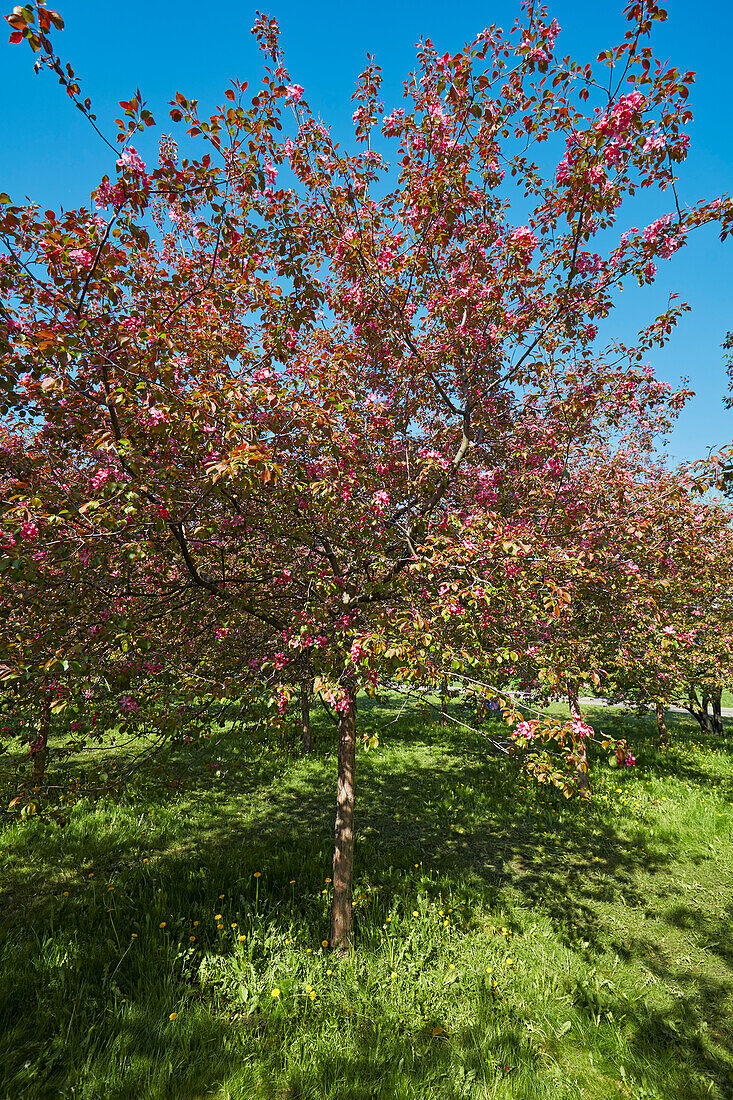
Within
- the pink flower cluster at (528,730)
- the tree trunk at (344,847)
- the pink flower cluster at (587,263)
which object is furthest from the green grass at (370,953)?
the pink flower cluster at (587,263)

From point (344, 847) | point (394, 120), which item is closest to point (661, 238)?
point (394, 120)

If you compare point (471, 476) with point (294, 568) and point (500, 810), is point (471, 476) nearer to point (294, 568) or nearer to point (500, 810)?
point (294, 568)

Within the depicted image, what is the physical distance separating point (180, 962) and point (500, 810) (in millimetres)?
6028

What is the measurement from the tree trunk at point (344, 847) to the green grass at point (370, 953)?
0.74ft

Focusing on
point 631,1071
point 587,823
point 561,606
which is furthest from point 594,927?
point 561,606

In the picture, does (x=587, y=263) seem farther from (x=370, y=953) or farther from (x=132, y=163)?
(x=370, y=953)

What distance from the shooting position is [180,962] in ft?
14.5

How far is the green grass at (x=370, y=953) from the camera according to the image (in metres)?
3.37

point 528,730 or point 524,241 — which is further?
point 524,241

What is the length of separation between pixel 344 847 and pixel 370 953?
922 millimetres

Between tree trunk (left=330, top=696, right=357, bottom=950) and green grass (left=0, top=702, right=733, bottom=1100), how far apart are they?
23cm

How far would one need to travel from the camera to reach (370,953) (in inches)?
178

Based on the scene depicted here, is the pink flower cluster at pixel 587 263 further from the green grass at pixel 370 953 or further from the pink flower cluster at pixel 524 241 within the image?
the green grass at pixel 370 953

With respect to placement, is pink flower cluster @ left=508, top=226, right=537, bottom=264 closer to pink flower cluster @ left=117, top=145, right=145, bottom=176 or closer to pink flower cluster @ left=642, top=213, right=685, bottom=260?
pink flower cluster @ left=642, top=213, right=685, bottom=260
